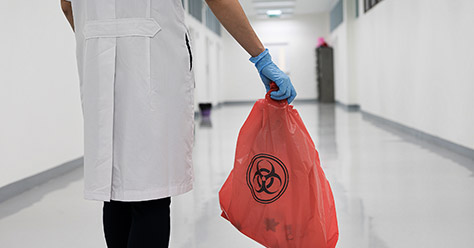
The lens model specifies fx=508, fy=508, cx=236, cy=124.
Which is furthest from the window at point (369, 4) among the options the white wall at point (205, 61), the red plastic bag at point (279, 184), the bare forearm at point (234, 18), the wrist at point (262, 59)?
the bare forearm at point (234, 18)

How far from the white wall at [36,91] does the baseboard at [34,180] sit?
36 millimetres

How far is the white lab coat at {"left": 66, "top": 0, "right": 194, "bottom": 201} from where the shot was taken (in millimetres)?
1187

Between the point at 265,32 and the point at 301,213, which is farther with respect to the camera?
the point at 265,32

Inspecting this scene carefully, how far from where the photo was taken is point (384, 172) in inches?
146

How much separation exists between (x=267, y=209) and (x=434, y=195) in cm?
174

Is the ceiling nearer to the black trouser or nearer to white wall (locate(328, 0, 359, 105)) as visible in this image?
white wall (locate(328, 0, 359, 105))

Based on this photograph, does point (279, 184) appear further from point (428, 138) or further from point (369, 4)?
point (369, 4)

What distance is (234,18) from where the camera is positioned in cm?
122

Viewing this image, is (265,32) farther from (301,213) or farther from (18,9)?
(301,213)

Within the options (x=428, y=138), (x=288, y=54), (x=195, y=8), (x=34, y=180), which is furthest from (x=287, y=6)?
(x=34, y=180)

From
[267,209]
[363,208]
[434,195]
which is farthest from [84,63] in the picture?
[434,195]

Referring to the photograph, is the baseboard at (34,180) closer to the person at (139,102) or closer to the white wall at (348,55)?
the person at (139,102)

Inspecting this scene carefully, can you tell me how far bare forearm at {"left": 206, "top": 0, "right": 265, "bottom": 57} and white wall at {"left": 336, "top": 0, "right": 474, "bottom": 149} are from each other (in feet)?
11.4

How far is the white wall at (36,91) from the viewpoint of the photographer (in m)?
3.28
